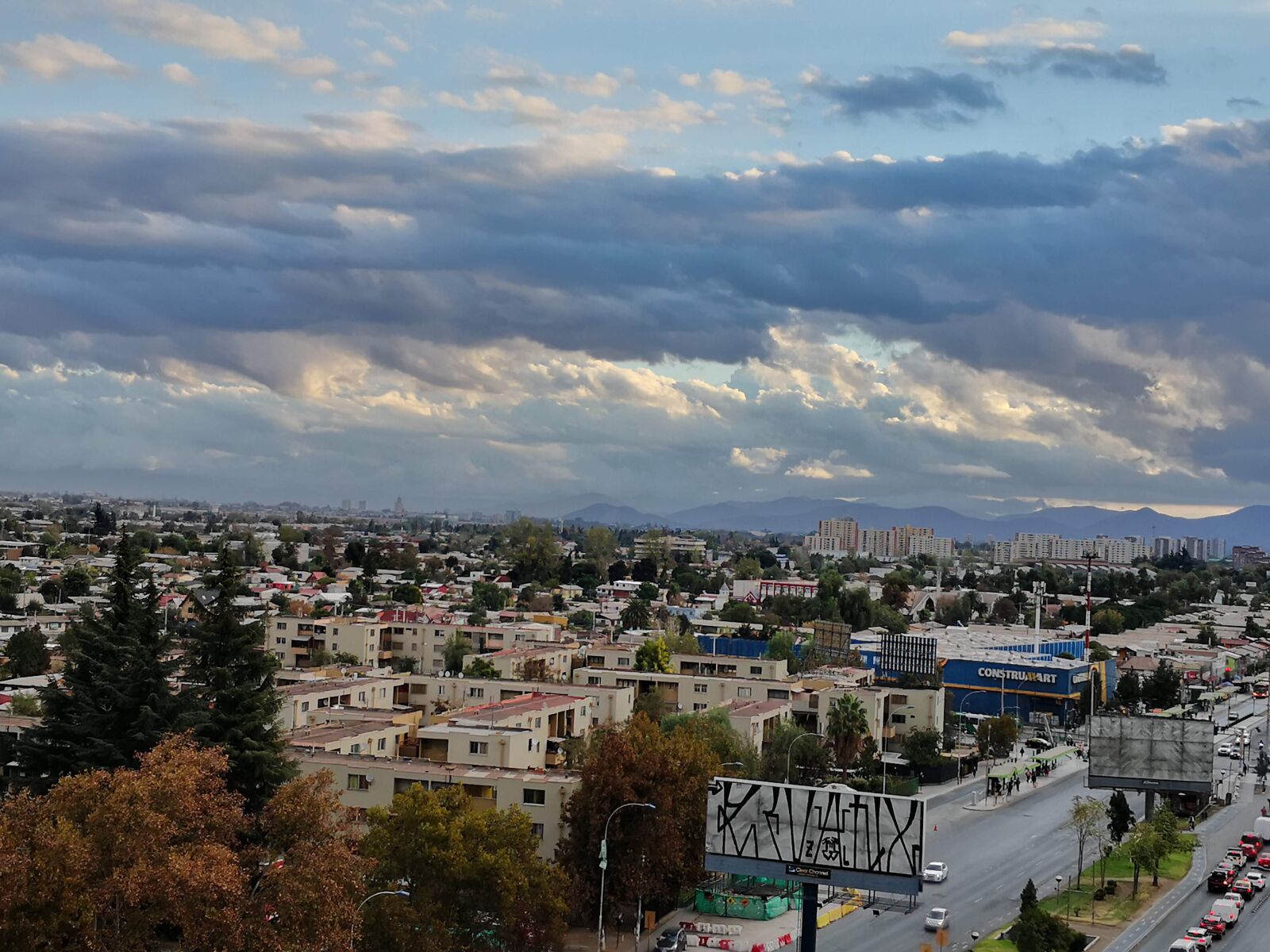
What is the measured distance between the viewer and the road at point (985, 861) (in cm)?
5022

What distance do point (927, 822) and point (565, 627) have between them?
247ft

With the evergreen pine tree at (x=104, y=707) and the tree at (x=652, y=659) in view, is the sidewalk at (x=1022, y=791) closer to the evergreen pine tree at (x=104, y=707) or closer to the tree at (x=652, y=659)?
the tree at (x=652, y=659)

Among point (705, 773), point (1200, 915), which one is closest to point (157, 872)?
point (705, 773)

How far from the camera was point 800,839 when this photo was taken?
40.4 m

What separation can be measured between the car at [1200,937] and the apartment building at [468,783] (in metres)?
21.0

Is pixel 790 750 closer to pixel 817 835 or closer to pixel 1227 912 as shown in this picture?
pixel 1227 912

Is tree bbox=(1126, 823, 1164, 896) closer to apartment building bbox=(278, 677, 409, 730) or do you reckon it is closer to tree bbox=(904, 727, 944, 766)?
tree bbox=(904, 727, 944, 766)

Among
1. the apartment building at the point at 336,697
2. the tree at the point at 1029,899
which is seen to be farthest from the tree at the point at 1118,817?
the apartment building at the point at 336,697

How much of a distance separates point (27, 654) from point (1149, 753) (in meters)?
69.3

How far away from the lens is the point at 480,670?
89438 millimetres

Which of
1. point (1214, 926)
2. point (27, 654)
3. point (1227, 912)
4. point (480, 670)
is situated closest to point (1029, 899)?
point (1214, 926)

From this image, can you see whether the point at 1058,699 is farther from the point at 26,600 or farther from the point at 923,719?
the point at 26,600

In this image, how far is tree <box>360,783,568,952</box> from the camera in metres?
39.8

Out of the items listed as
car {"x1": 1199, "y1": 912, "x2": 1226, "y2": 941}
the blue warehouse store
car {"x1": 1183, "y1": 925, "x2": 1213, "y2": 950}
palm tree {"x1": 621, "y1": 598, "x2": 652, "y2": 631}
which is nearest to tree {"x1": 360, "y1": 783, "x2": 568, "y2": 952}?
car {"x1": 1183, "y1": 925, "x2": 1213, "y2": 950}
